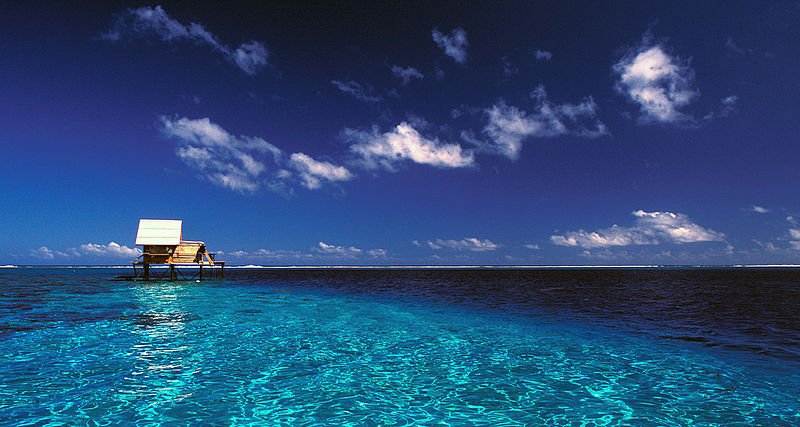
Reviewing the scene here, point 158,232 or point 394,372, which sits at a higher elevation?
point 158,232

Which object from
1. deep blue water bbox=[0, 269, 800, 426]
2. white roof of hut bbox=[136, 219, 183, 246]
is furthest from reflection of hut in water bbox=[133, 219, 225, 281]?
deep blue water bbox=[0, 269, 800, 426]

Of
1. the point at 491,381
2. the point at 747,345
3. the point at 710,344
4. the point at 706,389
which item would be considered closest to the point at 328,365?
the point at 491,381

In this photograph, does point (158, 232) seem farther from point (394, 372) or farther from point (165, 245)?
point (394, 372)

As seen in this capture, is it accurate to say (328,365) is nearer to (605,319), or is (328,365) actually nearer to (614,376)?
(614,376)

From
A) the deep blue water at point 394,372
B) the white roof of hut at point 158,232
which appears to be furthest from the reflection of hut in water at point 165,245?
the deep blue water at point 394,372

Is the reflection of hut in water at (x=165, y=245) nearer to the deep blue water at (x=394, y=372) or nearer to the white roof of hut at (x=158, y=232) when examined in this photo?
the white roof of hut at (x=158, y=232)

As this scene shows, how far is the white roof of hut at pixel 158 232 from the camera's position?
182 ft

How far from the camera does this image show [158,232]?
56.5 meters

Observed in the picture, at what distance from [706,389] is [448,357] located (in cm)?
752

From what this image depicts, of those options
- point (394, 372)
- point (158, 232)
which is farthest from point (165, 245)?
point (394, 372)

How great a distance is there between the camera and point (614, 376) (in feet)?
40.2

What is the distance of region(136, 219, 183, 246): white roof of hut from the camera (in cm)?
5550

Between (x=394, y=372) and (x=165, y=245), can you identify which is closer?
(x=394, y=372)

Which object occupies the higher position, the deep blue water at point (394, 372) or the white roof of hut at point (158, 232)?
the white roof of hut at point (158, 232)
